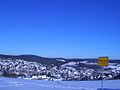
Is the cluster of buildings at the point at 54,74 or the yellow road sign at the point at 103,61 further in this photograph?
the cluster of buildings at the point at 54,74

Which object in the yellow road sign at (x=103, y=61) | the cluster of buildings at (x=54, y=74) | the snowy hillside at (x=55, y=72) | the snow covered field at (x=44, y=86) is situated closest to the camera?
the yellow road sign at (x=103, y=61)

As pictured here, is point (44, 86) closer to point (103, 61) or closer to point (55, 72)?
point (103, 61)

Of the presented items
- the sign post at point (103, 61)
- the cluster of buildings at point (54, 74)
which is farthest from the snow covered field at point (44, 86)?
the cluster of buildings at point (54, 74)

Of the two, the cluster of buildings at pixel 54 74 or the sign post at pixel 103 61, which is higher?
the sign post at pixel 103 61

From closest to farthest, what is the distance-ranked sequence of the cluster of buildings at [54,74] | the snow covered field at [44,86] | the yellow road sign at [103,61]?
the yellow road sign at [103,61] → the snow covered field at [44,86] → the cluster of buildings at [54,74]

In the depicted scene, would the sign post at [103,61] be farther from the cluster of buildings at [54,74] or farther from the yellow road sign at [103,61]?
the cluster of buildings at [54,74]

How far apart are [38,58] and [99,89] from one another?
4206cm

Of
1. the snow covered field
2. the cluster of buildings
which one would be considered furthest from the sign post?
the cluster of buildings

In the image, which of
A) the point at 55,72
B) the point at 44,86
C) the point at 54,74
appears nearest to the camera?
the point at 44,86

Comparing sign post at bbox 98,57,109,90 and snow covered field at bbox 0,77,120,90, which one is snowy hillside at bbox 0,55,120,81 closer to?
snow covered field at bbox 0,77,120,90

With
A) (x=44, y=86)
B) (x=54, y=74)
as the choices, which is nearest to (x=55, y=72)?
(x=54, y=74)

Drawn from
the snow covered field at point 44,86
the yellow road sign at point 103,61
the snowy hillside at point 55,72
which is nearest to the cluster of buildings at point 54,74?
the snowy hillside at point 55,72

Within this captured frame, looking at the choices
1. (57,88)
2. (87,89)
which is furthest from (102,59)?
(57,88)

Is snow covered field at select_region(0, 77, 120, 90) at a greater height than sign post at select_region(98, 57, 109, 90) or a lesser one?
lesser
